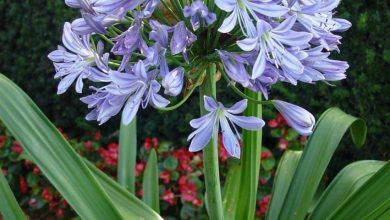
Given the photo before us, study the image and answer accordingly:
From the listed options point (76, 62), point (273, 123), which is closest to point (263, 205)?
point (273, 123)

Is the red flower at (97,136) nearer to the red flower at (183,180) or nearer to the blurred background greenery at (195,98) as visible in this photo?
the blurred background greenery at (195,98)

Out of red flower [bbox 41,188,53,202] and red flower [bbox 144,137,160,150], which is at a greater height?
red flower [bbox 144,137,160,150]

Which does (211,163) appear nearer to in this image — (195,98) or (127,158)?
(127,158)

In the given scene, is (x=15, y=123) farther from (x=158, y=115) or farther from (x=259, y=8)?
(x=158, y=115)

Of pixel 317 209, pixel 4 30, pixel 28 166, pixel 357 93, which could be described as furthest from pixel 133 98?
pixel 4 30

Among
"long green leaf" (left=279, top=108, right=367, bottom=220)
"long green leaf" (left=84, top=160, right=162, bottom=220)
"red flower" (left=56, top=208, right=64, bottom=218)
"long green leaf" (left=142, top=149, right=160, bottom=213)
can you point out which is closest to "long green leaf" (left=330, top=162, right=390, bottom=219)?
"long green leaf" (left=279, top=108, right=367, bottom=220)

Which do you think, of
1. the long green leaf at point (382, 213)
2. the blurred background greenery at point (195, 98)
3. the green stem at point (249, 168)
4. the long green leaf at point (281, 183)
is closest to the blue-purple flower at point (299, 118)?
the long green leaf at point (382, 213)

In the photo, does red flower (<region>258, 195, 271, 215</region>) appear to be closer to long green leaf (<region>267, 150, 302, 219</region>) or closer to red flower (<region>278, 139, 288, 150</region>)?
red flower (<region>278, 139, 288, 150</region>)
